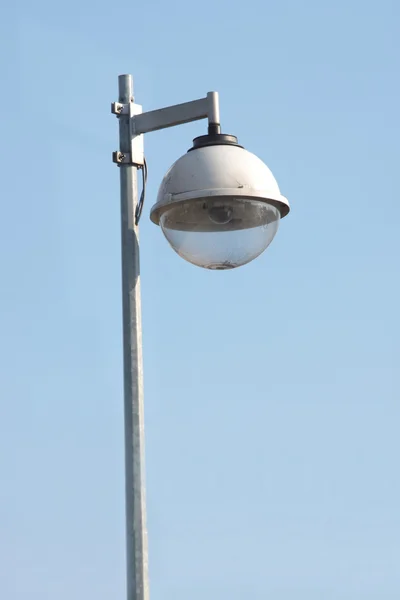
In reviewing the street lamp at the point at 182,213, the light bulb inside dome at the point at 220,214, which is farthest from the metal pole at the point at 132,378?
the light bulb inside dome at the point at 220,214

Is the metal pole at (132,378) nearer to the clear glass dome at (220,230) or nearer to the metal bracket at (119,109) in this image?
the metal bracket at (119,109)

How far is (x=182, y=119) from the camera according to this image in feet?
23.4

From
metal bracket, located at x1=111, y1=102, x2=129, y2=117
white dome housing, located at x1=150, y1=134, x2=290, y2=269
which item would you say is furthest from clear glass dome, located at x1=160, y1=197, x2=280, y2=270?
metal bracket, located at x1=111, y1=102, x2=129, y2=117

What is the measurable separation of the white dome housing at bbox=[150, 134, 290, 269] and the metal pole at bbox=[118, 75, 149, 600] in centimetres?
21

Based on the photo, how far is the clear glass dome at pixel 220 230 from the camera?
6.79 meters

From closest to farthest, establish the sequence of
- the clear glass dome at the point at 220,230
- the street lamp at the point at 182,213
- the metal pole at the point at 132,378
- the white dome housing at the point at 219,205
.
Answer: the metal pole at the point at 132,378 < the street lamp at the point at 182,213 < the white dome housing at the point at 219,205 < the clear glass dome at the point at 220,230

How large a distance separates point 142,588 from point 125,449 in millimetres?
685

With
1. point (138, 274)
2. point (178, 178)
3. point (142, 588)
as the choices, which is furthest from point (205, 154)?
point (142, 588)

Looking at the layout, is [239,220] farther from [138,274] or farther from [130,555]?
[130,555]

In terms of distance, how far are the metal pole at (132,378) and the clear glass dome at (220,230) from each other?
0.76 ft

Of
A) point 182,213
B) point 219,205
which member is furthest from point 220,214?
point 182,213

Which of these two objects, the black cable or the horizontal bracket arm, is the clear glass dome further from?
the horizontal bracket arm

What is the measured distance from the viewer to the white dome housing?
21.9 feet

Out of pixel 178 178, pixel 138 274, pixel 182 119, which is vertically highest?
pixel 182 119
